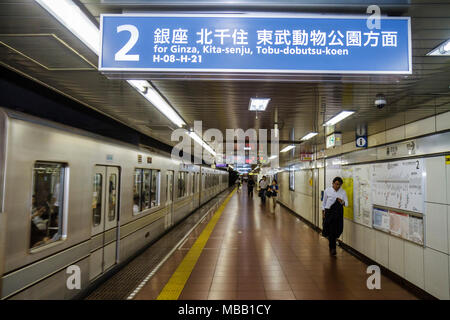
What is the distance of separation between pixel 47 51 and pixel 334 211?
5460mm

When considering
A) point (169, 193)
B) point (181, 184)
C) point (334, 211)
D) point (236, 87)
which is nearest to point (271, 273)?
point (334, 211)

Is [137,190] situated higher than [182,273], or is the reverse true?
[137,190]

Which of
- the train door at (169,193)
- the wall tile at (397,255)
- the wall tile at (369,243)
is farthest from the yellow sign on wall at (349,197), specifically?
the train door at (169,193)

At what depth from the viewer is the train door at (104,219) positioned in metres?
4.00

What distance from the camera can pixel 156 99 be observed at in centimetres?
386

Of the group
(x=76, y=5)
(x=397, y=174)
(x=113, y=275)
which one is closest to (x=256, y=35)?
(x=76, y=5)

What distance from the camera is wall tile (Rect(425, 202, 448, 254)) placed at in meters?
3.32

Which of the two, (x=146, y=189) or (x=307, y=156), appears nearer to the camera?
(x=146, y=189)

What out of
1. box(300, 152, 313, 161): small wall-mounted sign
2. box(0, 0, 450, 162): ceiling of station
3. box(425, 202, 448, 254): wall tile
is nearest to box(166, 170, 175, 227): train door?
box(0, 0, 450, 162): ceiling of station

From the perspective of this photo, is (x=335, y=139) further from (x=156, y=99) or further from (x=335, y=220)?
(x=156, y=99)

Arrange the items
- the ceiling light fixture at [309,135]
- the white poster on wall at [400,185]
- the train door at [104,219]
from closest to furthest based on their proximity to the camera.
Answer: the white poster on wall at [400,185] → the train door at [104,219] → the ceiling light fixture at [309,135]

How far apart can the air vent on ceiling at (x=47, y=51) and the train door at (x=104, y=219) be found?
5.65 ft

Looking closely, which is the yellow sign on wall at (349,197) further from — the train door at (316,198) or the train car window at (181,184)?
the train car window at (181,184)

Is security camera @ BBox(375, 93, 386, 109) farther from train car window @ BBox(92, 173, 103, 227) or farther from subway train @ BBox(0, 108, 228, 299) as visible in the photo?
train car window @ BBox(92, 173, 103, 227)
